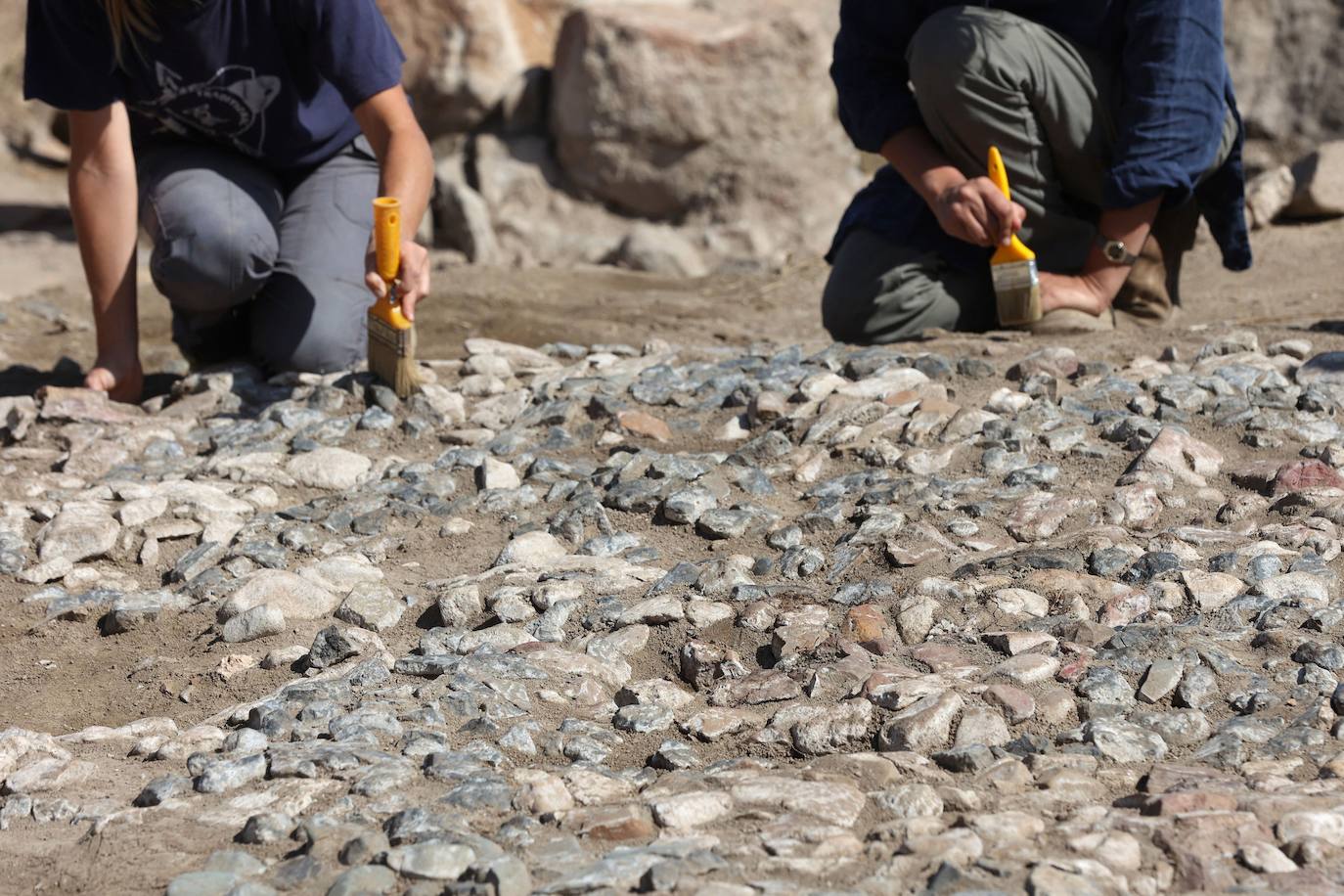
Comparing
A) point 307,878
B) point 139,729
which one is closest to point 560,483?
point 139,729

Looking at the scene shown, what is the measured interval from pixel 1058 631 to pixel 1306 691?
322 mm

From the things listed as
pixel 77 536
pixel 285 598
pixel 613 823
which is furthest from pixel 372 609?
pixel 613 823

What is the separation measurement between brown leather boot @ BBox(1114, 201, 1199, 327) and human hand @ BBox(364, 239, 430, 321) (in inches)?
68.0

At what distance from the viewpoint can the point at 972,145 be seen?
344cm

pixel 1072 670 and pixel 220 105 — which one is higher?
pixel 220 105

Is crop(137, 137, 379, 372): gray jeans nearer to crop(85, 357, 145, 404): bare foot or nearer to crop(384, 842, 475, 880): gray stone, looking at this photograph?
crop(85, 357, 145, 404): bare foot

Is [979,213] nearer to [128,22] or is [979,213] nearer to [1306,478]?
[1306,478]

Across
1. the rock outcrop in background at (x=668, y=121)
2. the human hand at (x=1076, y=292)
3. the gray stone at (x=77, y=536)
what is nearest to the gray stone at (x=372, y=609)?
the gray stone at (x=77, y=536)

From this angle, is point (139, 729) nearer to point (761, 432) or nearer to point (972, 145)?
point (761, 432)

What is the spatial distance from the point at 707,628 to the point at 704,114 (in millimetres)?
4285

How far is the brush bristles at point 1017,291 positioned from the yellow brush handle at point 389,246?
1337 mm

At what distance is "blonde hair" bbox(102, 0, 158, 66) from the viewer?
3109 millimetres

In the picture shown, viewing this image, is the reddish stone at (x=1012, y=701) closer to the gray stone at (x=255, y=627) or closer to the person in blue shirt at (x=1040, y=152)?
the gray stone at (x=255, y=627)

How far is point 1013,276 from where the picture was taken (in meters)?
3.31
